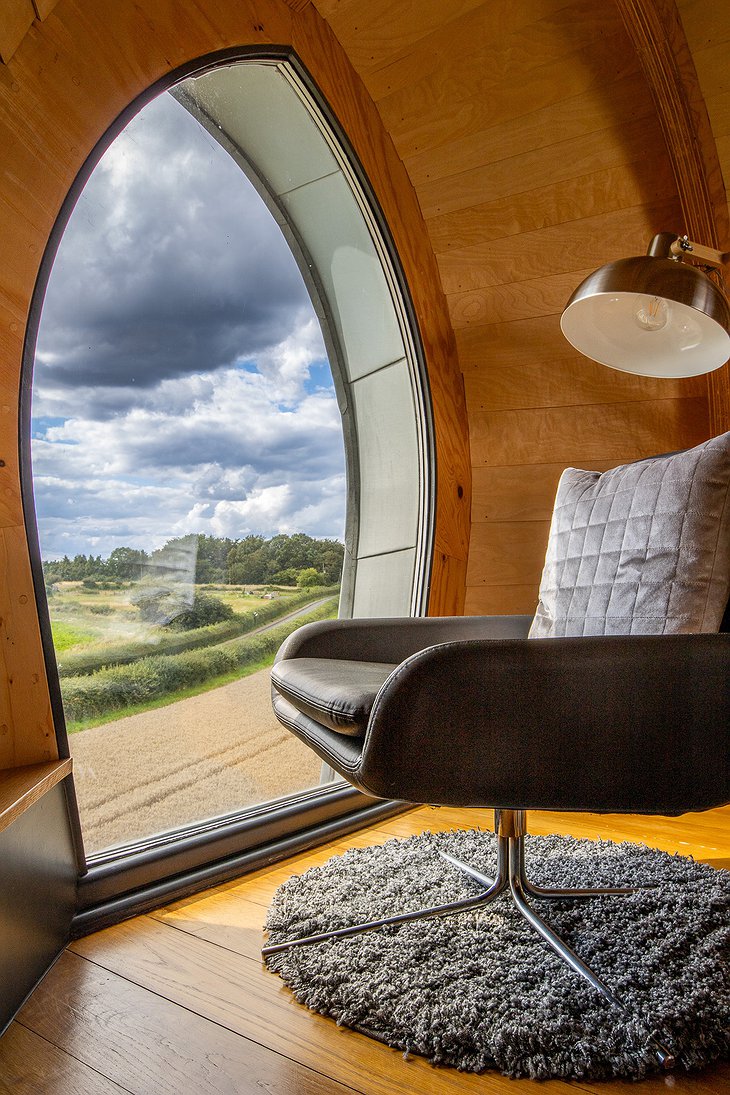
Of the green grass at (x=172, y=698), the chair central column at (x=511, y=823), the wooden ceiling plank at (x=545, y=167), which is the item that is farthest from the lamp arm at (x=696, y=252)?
the green grass at (x=172, y=698)

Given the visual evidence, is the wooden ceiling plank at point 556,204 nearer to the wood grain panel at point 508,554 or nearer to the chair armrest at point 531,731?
the wood grain panel at point 508,554

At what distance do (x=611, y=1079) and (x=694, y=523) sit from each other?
0.86m

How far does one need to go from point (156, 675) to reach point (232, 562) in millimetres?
394

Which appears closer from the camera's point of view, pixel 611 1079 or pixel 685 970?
pixel 611 1079

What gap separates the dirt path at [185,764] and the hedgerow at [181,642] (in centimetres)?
12

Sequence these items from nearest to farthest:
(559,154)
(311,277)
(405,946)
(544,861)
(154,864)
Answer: (405,946) < (154,864) < (544,861) < (559,154) < (311,277)

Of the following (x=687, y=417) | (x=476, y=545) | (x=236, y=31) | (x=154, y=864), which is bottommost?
(x=154, y=864)

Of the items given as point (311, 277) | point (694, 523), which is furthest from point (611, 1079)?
point (311, 277)

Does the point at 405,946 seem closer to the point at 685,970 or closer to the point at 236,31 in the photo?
the point at 685,970

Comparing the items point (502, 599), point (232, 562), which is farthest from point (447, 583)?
point (232, 562)

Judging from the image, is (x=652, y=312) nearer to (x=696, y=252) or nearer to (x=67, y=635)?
(x=696, y=252)

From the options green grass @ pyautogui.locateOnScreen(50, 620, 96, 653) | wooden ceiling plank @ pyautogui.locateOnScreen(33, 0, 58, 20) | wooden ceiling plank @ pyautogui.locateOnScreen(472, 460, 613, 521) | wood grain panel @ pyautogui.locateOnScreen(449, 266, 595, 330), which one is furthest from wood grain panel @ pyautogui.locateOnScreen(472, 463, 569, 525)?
wooden ceiling plank @ pyautogui.locateOnScreen(33, 0, 58, 20)

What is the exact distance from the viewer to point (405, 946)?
1.34 metres

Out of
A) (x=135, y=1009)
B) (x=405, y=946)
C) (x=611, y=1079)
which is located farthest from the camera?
(x=405, y=946)
